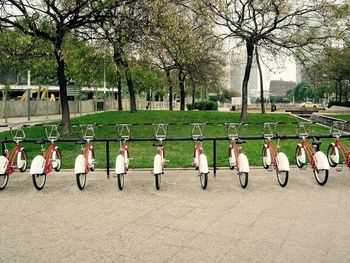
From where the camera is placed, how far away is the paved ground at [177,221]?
15.0 ft

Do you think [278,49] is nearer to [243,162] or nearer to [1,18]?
[1,18]

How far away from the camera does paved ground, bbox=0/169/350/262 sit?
4.58m

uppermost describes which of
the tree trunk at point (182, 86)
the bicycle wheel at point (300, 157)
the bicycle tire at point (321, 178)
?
the tree trunk at point (182, 86)

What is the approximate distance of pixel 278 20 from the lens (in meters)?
20.2

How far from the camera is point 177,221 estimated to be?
5.76 m

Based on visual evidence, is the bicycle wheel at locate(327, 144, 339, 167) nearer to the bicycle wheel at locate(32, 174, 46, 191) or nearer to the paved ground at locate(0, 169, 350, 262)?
the paved ground at locate(0, 169, 350, 262)

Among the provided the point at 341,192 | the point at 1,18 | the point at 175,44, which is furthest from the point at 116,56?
the point at 341,192

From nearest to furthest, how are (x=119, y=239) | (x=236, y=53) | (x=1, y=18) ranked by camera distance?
1. (x=119, y=239)
2. (x=1, y=18)
3. (x=236, y=53)

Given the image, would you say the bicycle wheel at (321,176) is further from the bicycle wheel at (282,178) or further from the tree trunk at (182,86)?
the tree trunk at (182,86)

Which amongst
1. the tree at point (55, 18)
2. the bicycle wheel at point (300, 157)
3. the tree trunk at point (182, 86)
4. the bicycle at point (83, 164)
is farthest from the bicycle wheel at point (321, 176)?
the tree trunk at point (182, 86)

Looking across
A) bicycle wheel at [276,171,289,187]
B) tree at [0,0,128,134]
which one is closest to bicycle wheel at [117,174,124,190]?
bicycle wheel at [276,171,289,187]

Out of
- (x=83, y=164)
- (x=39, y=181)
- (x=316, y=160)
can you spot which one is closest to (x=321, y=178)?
(x=316, y=160)

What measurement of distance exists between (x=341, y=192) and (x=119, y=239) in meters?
4.18

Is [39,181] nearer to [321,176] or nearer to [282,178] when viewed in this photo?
[282,178]
